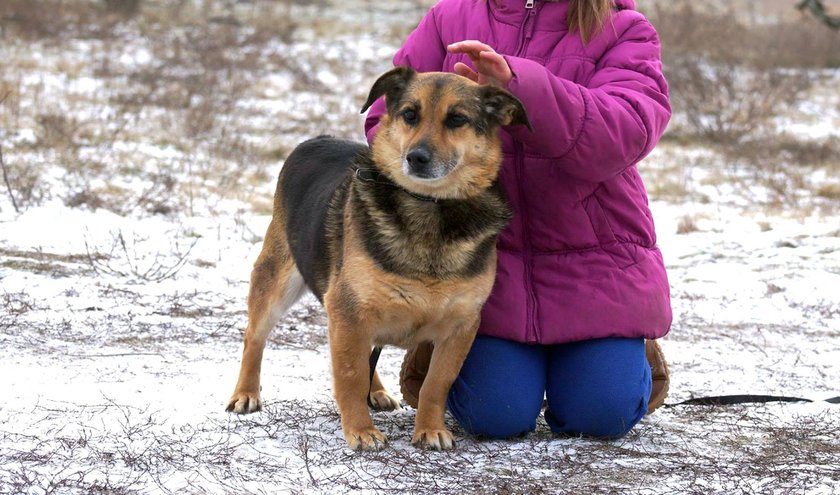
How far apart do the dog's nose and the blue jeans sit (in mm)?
897

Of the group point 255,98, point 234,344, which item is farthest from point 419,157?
point 255,98

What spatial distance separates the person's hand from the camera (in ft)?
10.7

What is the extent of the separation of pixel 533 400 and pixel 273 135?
887 cm

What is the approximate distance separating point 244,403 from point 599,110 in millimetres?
1804

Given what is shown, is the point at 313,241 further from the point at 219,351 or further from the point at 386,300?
the point at 219,351

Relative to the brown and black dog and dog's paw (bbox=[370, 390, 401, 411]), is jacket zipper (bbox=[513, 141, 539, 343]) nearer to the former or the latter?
the brown and black dog

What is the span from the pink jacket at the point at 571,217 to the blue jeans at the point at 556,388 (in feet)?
0.27

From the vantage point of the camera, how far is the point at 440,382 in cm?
365

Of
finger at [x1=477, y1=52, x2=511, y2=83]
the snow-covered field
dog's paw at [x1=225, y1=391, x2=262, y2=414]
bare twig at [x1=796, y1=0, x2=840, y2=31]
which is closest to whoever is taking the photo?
the snow-covered field

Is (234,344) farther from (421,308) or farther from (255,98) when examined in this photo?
(255,98)

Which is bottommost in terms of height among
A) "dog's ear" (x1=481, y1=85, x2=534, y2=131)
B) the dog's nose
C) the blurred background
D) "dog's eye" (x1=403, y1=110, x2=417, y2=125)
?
the blurred background

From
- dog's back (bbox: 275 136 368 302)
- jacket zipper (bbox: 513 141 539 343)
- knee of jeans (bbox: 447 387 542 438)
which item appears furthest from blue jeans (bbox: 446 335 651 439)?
dog's back (bbox: 275 136 368 302)

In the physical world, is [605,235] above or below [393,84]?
below

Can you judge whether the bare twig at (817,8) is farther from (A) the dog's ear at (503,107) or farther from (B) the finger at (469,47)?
(B) the finger at (469,47)
